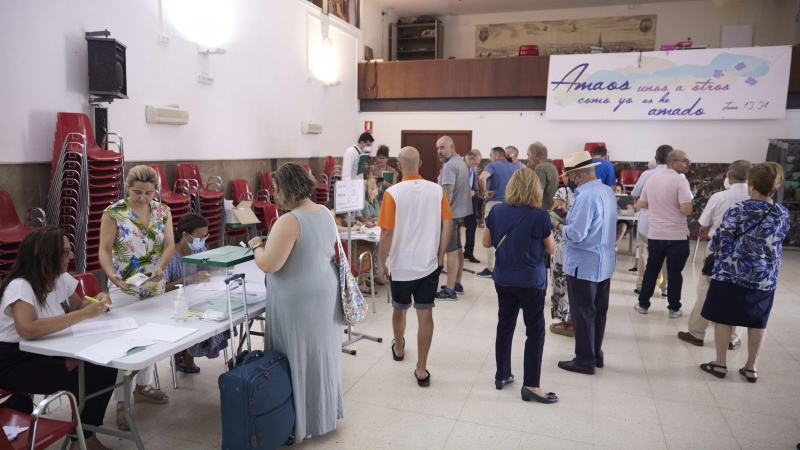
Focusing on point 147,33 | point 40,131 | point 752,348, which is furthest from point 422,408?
point 147,33

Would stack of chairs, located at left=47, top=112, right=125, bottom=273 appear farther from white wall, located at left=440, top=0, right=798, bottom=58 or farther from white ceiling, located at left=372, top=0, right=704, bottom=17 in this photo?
white wall, located at left=440, top=0, right=798, bottom=58

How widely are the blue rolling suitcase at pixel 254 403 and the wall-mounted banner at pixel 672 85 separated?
893 centimetres

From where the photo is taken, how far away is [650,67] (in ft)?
31.1

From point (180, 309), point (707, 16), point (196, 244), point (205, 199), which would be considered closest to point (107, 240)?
point (196, 244)

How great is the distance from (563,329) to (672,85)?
686cm

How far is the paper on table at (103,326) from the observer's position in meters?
2.48

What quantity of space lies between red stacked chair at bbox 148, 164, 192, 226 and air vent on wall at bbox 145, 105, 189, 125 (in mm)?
508

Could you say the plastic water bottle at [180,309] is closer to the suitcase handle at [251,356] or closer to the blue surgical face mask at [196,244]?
the suitcase handle at [251,356]

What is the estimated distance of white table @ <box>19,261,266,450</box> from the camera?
224cm

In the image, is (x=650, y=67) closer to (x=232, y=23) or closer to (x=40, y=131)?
(x=232, y=23)

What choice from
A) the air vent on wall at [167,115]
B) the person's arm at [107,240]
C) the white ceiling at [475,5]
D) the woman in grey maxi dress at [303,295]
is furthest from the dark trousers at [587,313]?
the white ceiling at [475,5]

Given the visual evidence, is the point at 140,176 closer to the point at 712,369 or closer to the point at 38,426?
the point at 38,426

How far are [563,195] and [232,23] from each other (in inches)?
202

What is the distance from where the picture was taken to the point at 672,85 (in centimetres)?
942
